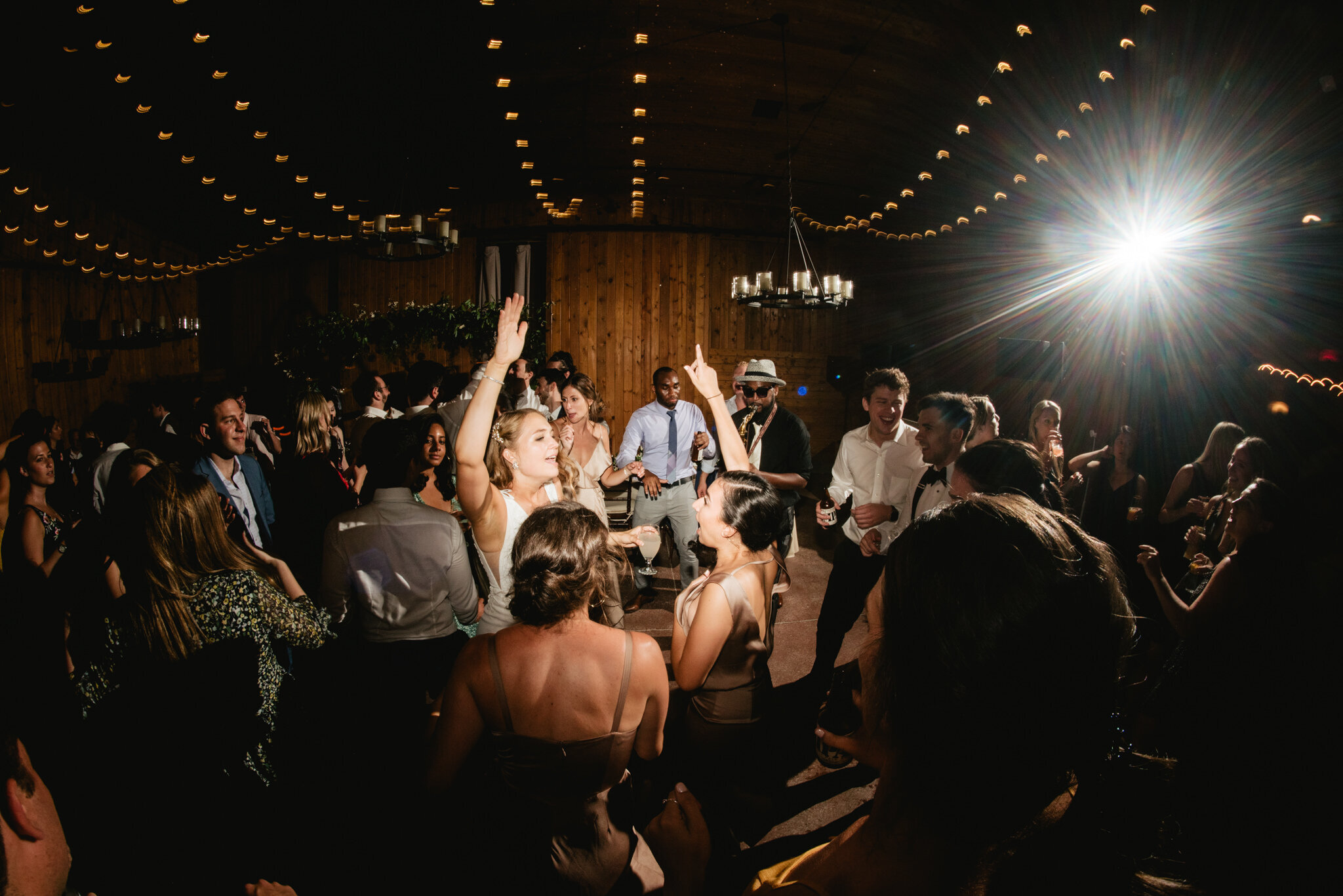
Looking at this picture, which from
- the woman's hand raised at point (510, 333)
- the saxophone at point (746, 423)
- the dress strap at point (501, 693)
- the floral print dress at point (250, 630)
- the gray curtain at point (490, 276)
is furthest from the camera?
the gray curtain at point (490, 276)

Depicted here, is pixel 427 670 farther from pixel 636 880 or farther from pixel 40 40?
pixel 40 40

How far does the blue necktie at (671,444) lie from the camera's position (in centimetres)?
454

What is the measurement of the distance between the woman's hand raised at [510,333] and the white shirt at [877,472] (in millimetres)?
1788

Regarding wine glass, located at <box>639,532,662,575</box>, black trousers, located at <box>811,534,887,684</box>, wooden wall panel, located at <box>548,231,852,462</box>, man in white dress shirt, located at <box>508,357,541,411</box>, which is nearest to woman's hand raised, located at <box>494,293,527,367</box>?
wine glass, located at <box>639,532,662,575</box>

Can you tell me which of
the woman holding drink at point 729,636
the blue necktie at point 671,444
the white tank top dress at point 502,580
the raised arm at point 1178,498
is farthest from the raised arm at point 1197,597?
the blue necktie at point 671,444

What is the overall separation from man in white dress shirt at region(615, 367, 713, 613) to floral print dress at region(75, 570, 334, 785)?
243cm

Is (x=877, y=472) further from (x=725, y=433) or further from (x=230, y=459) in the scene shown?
(x=230, y=459)

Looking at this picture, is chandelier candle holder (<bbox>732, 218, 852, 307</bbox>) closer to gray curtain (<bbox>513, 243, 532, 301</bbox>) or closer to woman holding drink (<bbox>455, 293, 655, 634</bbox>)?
woman holding drink (<bbox>455, 293, 655, 634</bbox>)

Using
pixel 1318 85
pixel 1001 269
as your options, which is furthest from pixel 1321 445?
pixel 1001 269

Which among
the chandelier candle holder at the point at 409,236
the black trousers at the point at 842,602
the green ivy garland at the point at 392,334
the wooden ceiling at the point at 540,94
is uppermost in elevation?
the wooden ceiling at the point at 540,94

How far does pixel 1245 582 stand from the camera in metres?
2.02

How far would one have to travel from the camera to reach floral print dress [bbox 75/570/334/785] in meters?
1.67

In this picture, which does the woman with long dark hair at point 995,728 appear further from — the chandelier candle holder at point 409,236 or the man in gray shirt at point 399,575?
the chandelier candle holder at point 409,236

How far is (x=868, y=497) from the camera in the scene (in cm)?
345
